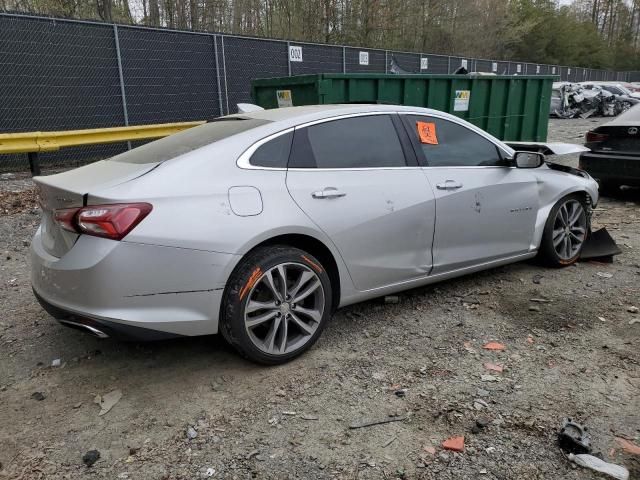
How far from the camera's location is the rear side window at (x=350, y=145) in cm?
354

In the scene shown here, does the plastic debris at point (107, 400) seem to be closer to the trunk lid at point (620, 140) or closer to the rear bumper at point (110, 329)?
the rear bumper at point (110, 329)

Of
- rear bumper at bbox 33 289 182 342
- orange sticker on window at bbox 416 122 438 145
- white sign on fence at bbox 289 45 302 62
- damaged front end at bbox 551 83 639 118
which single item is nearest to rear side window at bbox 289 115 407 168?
orange sticker on window at bbox 416 122 438 145

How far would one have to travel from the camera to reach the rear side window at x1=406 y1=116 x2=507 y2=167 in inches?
163

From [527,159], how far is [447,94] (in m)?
5.34

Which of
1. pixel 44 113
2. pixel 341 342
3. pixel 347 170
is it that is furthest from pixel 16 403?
pixel 44 113

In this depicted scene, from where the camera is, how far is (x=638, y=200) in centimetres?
822

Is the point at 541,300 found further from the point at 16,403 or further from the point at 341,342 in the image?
the point at 16,403

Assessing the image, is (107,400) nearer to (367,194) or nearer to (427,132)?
(367,194)

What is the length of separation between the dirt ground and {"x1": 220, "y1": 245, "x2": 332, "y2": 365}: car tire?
0.16 meters

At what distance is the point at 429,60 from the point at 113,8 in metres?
10.6

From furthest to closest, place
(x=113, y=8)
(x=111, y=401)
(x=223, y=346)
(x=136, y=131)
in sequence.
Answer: (x=113, y=8), (x=136, y=131), (x=223, y=346), (x=111, y=401)

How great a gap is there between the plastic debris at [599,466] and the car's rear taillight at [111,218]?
2394 mm

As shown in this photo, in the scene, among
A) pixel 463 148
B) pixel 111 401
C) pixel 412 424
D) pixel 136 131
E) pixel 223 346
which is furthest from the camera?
pixel 136 131

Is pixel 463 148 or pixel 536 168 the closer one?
pixel 463 148
